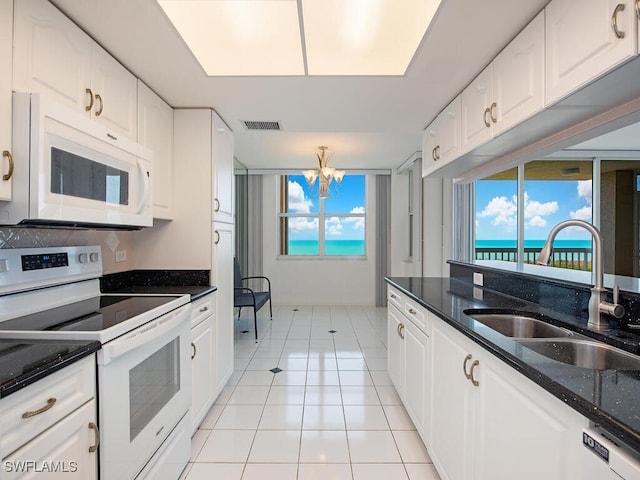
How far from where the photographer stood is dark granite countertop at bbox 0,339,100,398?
82 cm

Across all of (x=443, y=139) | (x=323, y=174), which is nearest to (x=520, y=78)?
(x=443, y=139)

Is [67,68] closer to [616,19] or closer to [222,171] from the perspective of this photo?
[222,171]

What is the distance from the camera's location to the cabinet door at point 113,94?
5.17 ft

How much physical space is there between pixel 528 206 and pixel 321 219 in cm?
338

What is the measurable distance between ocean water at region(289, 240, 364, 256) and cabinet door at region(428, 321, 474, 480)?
4.41m

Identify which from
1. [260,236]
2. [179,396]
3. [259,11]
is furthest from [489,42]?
[260,236]

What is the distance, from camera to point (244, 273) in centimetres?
589

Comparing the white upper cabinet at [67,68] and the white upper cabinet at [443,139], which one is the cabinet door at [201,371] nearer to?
the white upper cabinet at [67,68]

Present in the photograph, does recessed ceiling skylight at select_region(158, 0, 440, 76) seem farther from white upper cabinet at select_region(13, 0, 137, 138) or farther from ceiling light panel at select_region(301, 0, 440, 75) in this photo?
white upper cabinet at select_region(13, 0, 137, 138)

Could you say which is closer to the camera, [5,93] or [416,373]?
[5,93]

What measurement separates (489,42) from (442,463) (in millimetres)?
2103

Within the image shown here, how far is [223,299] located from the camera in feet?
8.49

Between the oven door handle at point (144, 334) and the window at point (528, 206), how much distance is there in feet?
11.8

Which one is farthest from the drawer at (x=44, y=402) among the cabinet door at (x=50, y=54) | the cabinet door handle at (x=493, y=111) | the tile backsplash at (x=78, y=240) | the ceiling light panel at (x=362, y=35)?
the cabinet door handle at (x=493, y=111)
